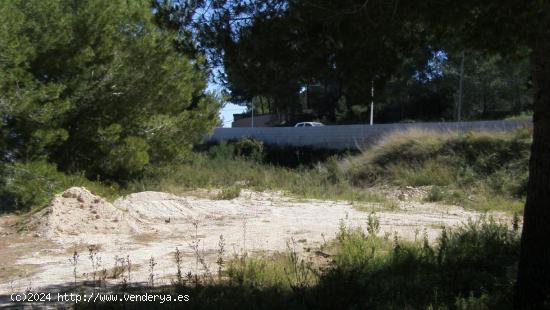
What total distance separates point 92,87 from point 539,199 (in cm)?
1219

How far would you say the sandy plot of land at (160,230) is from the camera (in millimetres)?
7215

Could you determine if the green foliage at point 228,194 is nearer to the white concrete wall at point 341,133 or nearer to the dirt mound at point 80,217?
the dirt mound at point 80,217

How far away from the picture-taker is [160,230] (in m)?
10.1

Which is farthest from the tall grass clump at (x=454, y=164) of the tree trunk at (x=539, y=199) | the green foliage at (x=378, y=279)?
the tree trunk at (x=539, y=199)

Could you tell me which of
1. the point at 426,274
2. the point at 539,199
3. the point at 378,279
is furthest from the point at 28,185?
the point at 539,199

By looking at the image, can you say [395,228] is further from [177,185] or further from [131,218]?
[177,185]

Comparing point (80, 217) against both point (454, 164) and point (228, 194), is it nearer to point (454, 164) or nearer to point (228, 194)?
point (228, 194)

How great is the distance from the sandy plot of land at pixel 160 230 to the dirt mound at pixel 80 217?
2cm

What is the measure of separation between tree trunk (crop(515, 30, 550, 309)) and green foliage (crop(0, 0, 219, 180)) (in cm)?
860

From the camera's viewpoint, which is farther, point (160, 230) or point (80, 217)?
point (160, 230)

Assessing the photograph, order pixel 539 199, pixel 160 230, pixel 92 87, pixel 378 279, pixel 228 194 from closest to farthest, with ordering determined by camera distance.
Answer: pixel 539 199, pixel 378 279, pixel 160 230, pixel 92 87, pixel 228 194

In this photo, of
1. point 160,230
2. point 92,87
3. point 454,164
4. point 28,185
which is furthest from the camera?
point 454,164

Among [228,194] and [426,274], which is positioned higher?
[426,274]

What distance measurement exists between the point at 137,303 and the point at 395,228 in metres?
6.14
